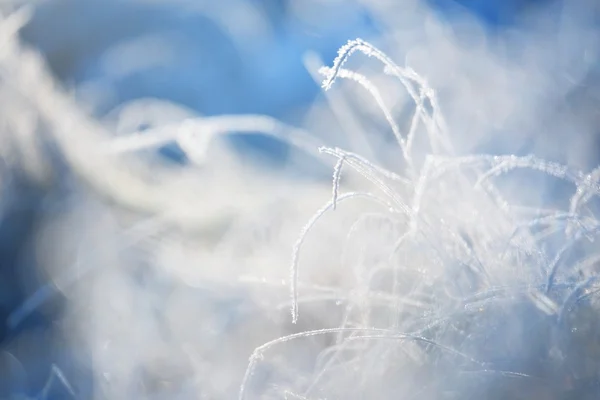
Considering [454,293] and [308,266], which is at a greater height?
[308,266]

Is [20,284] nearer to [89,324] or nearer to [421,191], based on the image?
[89,324]

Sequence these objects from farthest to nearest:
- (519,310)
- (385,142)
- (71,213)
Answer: (71,213), (385,142), (519,310)

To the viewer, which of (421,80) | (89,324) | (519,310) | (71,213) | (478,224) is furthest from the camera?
(71,213)

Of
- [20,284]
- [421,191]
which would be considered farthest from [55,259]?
[421,191]

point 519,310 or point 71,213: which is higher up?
point 71,213

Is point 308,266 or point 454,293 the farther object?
point 308,266

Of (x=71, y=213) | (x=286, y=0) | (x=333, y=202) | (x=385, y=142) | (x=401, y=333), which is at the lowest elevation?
(x=401, y=333)

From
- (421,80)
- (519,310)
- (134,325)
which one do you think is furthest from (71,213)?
(519,310)

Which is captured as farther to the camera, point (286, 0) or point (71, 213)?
point (286, 0)
